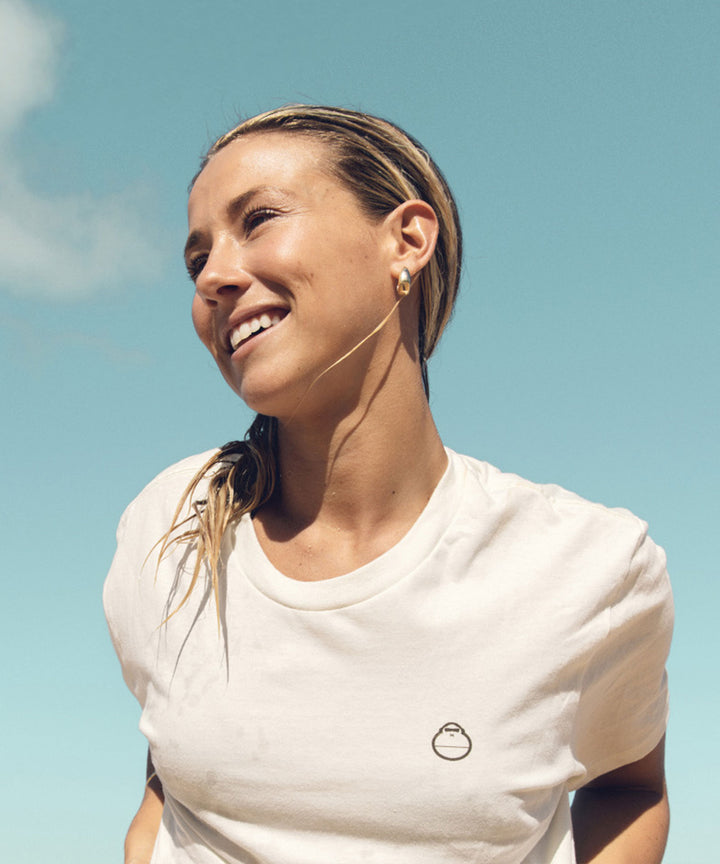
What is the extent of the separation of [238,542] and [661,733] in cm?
146

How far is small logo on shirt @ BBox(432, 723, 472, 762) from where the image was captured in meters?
2.22

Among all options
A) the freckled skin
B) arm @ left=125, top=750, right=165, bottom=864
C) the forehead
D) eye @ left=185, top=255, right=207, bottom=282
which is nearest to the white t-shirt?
arm @ left=125, top=750, right=165, bottom=864

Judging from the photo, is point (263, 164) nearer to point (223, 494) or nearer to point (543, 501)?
point (223, 494)

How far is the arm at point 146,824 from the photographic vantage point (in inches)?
107

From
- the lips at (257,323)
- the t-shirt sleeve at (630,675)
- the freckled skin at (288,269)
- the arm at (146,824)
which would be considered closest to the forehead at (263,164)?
the freckled skin at (288,269)

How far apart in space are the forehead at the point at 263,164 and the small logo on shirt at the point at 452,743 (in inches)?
60.3

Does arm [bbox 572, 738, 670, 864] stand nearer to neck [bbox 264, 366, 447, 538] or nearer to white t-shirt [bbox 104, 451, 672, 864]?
white t-shirt [bbox 104, 451, 672, 864]

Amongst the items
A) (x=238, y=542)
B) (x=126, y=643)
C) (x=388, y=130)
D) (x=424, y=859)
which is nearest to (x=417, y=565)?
(x=238, y=542)

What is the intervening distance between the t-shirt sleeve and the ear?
1.06 m

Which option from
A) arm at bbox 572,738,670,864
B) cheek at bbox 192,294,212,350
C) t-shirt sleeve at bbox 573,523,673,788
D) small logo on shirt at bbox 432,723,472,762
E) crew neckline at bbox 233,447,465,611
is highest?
cheek at bbox 192,294,212,350

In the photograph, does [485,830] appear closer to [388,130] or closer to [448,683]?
[448,683]

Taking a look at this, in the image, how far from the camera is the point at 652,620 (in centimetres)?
261

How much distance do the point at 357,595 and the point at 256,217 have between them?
1.10 m

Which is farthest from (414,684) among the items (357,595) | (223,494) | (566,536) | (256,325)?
(256,325)
